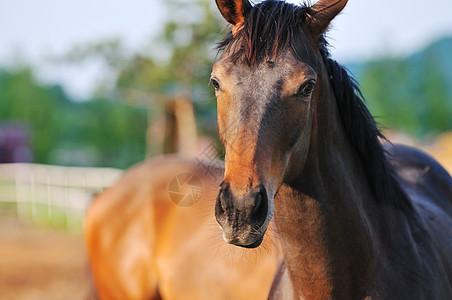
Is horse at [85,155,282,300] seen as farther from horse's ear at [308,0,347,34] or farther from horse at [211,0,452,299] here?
horse's ear at [308,0,347,34]

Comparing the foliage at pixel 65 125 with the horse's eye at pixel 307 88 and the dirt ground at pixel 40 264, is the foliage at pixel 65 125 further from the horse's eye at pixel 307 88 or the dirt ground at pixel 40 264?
the horse's eye at pixel 307 88

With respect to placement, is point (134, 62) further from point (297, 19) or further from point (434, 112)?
point (434, 112)

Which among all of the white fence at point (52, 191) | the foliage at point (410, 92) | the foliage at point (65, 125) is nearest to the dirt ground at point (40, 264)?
the white fence at point (52, 191)

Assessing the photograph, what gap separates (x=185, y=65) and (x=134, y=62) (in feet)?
8.75

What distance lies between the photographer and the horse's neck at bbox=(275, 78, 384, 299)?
170 centimetres

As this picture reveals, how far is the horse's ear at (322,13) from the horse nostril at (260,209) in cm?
69

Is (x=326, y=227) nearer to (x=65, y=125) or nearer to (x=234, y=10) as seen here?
(x=234, y=10)

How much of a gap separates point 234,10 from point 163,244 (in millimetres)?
2183

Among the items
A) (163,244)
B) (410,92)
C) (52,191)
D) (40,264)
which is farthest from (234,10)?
(410,92)

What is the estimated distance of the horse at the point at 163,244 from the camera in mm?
3016

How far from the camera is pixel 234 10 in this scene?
1766mm

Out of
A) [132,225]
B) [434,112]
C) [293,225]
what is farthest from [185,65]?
[434,112]

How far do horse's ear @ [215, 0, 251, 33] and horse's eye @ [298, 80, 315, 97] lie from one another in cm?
39

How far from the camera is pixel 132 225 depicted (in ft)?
12.0
